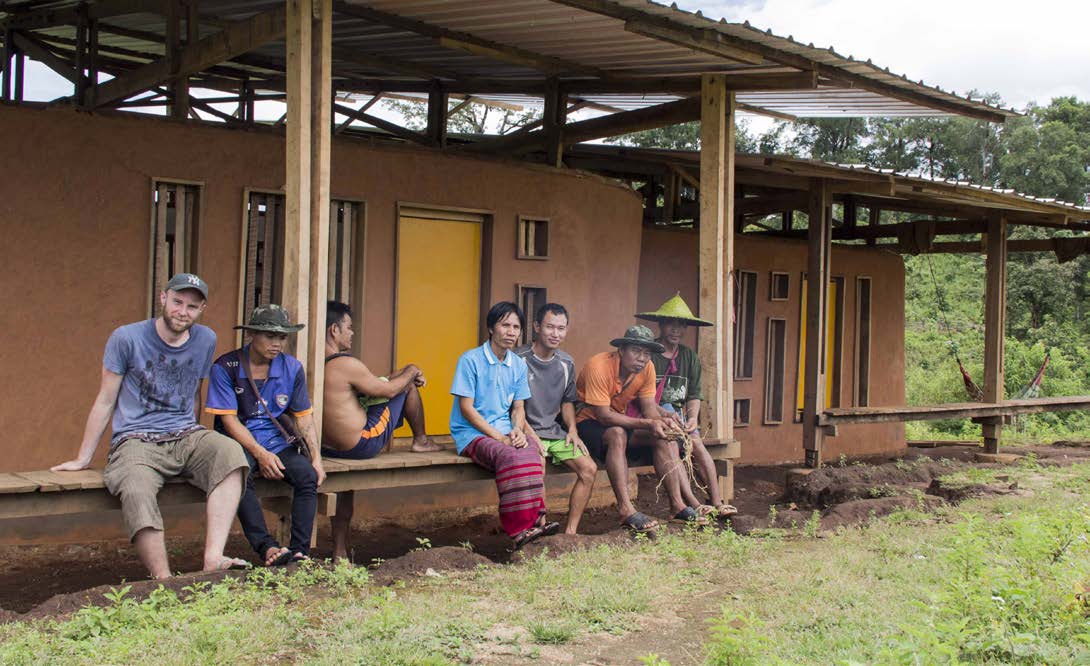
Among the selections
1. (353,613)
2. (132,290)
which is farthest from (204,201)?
(353,613)

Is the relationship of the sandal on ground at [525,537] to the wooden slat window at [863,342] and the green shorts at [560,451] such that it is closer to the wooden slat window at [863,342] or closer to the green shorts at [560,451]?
the green shorts at [560,451]

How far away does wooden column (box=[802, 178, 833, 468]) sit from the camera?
35.8ft

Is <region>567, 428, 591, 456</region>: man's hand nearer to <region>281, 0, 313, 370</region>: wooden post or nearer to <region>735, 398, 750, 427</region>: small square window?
<region>281, 0, 313, 370</region>: wooden post

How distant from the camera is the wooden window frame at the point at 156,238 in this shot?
277 inches

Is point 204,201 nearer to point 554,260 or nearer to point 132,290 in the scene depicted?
point 132,290

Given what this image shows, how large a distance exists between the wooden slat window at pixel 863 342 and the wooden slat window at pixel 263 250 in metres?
8.25

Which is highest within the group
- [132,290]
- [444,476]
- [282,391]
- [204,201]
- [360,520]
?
[204,201]

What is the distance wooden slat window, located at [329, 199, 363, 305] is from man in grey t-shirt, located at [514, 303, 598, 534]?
1432mm

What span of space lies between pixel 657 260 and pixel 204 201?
17.4 feet

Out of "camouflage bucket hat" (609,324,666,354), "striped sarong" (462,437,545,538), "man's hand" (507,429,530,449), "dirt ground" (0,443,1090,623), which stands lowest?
"dirt ground" (0,443,1090,623)

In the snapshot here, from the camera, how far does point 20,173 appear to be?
21.7ft

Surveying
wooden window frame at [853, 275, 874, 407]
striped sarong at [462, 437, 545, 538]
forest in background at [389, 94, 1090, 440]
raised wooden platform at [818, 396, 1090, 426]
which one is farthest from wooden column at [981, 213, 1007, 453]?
striped sarong at [462, 437, 545, 538]

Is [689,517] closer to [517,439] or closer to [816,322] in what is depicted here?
[517,439]

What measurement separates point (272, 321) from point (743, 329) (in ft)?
23.8
